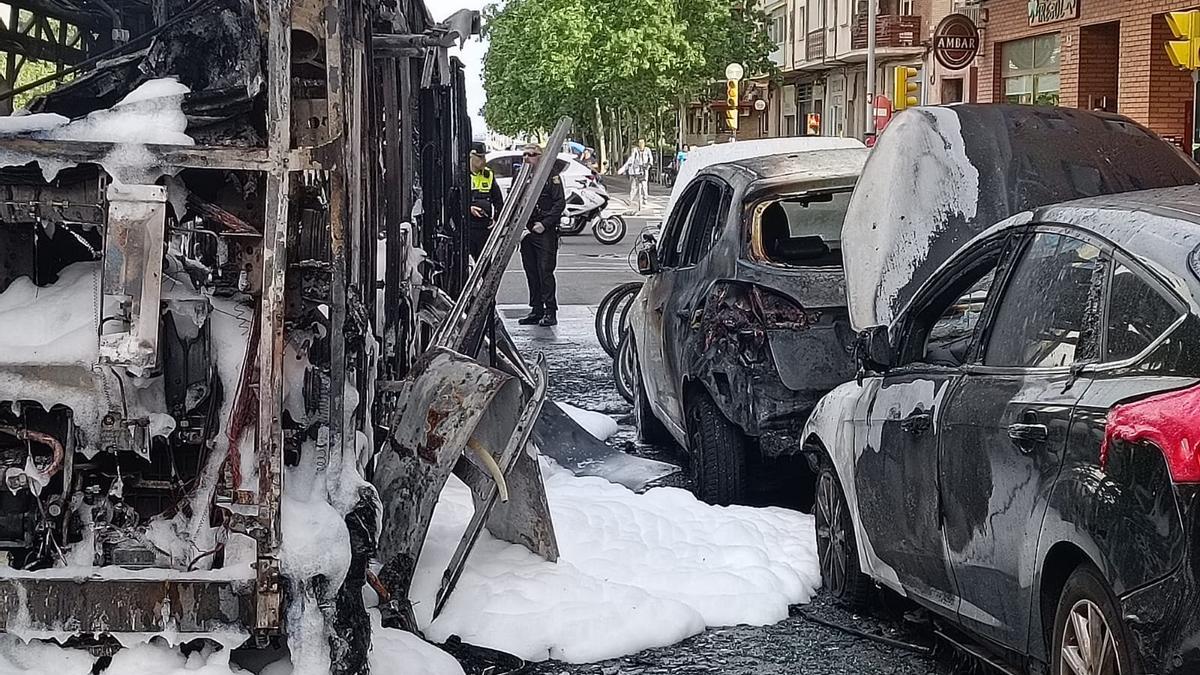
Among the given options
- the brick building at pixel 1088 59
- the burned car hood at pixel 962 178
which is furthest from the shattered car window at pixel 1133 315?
the brick building at pixel 1088 59

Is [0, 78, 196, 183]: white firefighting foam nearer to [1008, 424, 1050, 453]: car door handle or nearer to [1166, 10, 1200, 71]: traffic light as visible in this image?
[1008, 424, 1050, 453]: car door handle

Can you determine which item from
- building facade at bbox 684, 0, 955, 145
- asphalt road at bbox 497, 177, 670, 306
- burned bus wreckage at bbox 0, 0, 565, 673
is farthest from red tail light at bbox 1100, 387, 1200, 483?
building facade at bbox 684, 0, 955, 145

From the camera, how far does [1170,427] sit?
11.5 feet

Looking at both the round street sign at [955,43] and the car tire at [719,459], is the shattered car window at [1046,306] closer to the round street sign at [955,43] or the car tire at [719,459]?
the car tire at [719,459]

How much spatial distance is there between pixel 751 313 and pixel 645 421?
2501 mm

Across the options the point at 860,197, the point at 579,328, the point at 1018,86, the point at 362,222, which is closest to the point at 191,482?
the point at 362,222

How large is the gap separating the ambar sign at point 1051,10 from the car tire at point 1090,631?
25.5 meters

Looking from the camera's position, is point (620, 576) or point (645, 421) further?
point (645, 421)

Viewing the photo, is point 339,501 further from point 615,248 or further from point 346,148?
point 615,248

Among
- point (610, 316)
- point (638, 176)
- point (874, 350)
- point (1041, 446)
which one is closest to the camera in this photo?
point (1041, 446)

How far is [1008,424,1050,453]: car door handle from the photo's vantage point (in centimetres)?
416

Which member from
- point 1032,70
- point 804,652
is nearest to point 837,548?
point 804,652

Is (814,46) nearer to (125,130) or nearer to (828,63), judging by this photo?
(828,63)

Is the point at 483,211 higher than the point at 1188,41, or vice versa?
the point at 1188,41
